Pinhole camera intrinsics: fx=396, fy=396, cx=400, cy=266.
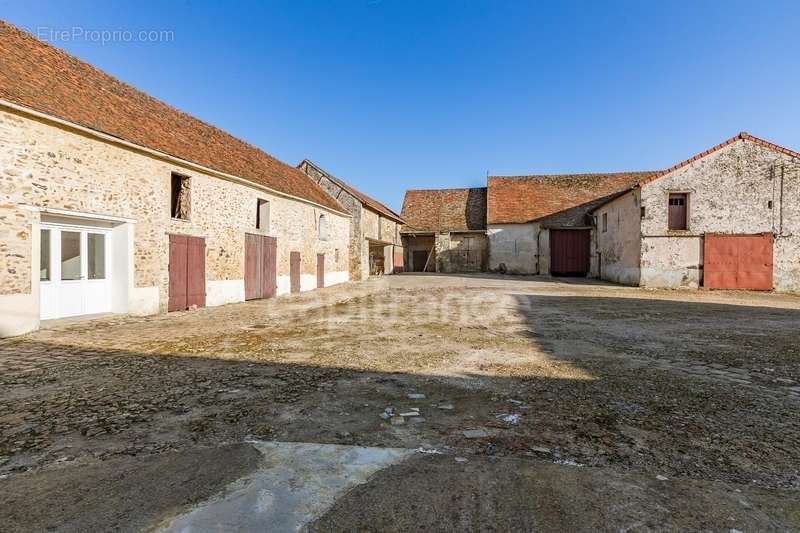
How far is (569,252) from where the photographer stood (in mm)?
27859

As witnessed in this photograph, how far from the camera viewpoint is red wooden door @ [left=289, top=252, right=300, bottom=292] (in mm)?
16703

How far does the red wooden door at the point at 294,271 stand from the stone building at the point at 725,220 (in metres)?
15.2

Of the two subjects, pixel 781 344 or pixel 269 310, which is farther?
pixel 269 310

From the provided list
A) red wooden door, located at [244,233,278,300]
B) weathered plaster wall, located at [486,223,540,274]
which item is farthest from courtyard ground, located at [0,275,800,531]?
weathered plaster wall, located at [486,223,540,274]

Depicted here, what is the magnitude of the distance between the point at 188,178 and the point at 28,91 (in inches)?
152

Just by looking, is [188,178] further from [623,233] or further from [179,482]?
[623,233]

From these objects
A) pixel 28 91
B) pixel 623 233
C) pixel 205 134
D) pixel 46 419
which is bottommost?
pixel 46 419

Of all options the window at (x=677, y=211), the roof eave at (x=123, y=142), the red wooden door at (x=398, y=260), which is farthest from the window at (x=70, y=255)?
the red wooden door at (x=398, y=260)

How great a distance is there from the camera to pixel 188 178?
11.3 metres

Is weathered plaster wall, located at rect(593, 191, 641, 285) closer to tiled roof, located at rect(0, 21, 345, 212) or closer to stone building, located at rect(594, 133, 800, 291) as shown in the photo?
stone building, located at rect(594, 133, 800, 291)

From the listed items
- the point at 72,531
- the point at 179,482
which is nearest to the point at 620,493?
the point at 179,482

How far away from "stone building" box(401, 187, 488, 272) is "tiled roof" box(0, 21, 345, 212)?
18728mm

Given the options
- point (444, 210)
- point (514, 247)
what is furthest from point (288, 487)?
point (444, 210)

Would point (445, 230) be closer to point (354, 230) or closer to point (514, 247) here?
point (514, 247)
